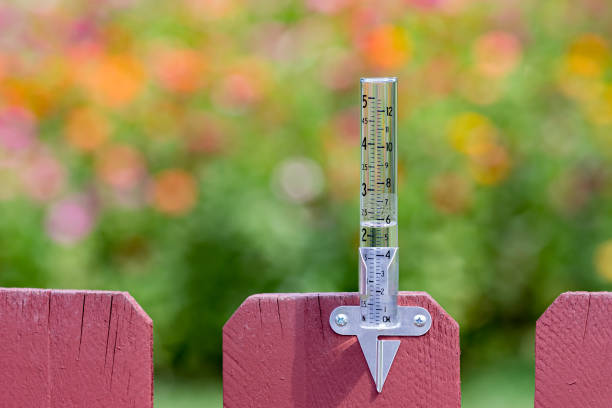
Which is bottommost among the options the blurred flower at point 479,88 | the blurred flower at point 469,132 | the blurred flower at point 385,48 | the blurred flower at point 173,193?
the blurred flower at point 173,193

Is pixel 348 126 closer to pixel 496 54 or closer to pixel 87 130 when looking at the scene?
pixel 496 54

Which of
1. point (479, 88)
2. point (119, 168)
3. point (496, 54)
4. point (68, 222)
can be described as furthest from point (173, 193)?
point (496, 54)

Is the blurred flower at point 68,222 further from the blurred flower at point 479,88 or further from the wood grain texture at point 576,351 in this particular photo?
the wood grain texture at point 576,351

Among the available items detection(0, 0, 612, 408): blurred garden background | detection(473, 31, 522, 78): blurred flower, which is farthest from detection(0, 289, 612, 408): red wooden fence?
detection(473, 31, 522, 78): blurred flower

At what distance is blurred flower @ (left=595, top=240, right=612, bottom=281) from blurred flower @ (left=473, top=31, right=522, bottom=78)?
71cm

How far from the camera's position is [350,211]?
2.90m

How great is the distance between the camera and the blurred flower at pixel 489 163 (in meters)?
3.06

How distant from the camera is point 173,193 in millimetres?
2947

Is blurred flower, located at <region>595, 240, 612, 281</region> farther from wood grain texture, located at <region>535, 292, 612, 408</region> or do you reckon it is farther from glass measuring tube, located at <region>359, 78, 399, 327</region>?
glass measuring tube, located at <region>359, 78, 399, 327</region>

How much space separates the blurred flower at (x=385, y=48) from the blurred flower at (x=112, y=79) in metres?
0.81

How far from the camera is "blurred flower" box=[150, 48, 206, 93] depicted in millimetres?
3109

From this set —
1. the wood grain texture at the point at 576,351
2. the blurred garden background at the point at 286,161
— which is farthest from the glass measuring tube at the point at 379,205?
the blurred garden background at the point at 286,161

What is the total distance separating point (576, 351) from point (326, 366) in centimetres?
40

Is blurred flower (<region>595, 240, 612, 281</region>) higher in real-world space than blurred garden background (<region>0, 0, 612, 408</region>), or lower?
lower
